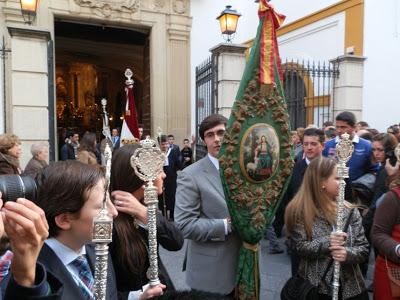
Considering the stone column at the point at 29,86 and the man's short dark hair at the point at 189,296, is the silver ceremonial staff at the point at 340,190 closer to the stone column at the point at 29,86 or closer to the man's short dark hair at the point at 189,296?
the man's short dark hair at the point at 189,296

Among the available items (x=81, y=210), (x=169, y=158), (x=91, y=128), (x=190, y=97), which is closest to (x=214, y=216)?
(x=81, y=210)

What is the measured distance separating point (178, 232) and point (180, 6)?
9.90 meters

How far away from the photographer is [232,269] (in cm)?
241

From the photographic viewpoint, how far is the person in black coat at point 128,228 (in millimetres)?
1760

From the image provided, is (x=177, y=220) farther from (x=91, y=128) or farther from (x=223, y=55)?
(x=91, y=128)

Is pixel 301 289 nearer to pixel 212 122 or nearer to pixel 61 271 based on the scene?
pixel 212 122

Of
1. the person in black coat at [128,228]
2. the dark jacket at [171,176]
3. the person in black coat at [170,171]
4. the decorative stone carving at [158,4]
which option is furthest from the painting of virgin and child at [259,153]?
the decorative stone carving at [158,4]

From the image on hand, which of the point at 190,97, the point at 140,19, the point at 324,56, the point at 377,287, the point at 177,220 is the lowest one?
the point at 377,287

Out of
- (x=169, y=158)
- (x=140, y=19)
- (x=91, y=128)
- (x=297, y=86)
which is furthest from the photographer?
(x=91, y=128)

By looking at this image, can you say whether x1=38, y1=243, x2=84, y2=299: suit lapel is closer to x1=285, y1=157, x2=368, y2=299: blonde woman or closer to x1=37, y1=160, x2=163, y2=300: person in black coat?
x1=37, y1=160, x2=163, y2=300: person in black coat

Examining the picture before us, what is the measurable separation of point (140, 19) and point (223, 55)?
156 inches

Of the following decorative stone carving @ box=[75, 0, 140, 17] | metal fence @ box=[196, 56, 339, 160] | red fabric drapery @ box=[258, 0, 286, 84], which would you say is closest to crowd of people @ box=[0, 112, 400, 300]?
red fabric drapery @ box=[258, 0, 286, 84]

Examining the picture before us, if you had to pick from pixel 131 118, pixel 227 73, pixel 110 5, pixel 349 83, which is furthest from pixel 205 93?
pixel 131 118

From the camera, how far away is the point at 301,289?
7.80 feet
